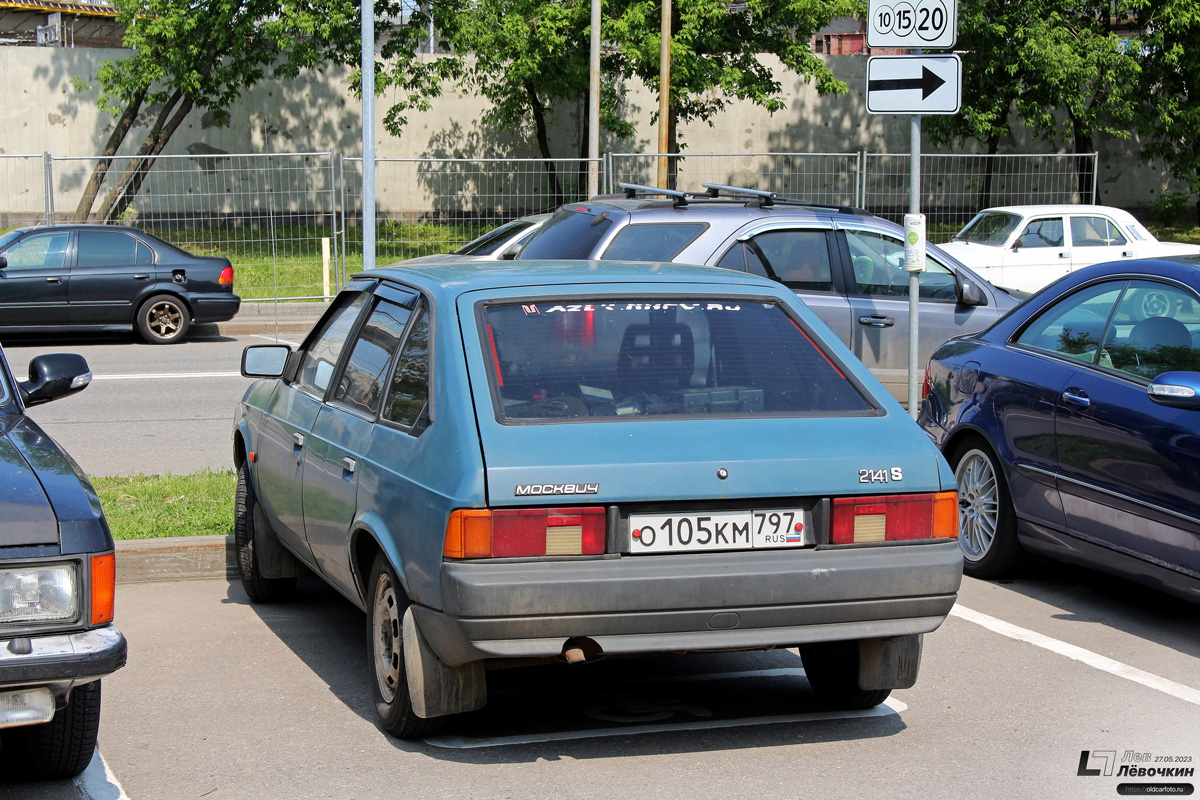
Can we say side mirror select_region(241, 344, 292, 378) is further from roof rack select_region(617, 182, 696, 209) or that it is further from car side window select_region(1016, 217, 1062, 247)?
car side window select_region(1016, 217, 1062, 247)

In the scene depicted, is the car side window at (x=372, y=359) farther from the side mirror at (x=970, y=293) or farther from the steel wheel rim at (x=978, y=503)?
the side mirror at (x=970, y=293)

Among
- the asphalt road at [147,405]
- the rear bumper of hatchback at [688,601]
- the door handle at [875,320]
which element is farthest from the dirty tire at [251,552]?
the door handle at [875,320]

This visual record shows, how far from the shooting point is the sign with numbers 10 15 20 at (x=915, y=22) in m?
8.94

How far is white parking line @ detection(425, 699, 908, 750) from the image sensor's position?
4434 mm

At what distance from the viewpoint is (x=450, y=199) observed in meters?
26.3

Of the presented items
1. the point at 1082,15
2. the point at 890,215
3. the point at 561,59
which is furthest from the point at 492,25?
the point at 1082,15

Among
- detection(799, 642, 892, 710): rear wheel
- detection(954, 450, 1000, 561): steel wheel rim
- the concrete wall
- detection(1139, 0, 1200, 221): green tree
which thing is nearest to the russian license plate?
detection(799, 642, 892, 710): rear wheel

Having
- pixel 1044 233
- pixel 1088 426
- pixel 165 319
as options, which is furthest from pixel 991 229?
pixel 1088 426

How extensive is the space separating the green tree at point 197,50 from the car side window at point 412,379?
22021 mm

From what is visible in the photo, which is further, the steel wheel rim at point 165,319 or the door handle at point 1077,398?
the steel wheel rim at point 165,319

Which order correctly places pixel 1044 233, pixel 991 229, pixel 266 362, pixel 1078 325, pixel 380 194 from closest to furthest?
pixel 266 362 → pixel 1078 325 → pixel 1044 233 → pixel 991 229 → pixel 380 194

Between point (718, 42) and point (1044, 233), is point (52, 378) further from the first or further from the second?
point (718, 42)

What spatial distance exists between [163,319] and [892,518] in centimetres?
1488

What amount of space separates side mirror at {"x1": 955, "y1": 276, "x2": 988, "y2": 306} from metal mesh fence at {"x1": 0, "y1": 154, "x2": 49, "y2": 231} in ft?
63.1
